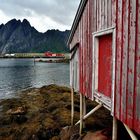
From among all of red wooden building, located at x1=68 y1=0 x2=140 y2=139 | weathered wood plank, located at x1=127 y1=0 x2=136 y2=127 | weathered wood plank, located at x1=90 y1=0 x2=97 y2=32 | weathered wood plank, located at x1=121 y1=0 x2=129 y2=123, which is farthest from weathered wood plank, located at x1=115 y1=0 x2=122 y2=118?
weathered wood plank, located at x1=90 y1=0 x2=97 y2=32

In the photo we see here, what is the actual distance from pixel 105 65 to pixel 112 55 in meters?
0.87

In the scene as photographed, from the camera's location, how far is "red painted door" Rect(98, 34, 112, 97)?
22.4 ft

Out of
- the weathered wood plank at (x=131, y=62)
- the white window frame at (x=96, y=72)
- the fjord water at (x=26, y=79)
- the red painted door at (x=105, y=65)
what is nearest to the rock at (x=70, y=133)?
the white window frame at (x=96, y=72)

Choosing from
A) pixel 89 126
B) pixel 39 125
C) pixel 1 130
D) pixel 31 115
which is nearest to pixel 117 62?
pixel 89 126

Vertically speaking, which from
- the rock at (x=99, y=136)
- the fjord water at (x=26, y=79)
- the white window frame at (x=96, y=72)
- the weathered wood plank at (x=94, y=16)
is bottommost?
the fjord water at (x=26, y=79)

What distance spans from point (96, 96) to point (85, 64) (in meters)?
1.73

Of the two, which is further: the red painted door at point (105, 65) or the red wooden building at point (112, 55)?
the red painted door at point (105, 65)

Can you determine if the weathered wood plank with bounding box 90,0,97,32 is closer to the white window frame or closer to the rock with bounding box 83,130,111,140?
the white window frame

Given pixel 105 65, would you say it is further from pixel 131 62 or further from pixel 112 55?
pixel 131 62

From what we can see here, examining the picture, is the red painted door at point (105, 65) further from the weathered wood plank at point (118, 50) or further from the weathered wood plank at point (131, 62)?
the weathered wood plank at point (131, 62)

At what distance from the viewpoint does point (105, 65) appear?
715 cm

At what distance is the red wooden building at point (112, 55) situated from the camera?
17.1 ft

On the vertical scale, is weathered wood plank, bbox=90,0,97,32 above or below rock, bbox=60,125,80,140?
above

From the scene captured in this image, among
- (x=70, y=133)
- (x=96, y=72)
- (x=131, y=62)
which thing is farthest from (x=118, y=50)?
(x=70, y=133)
